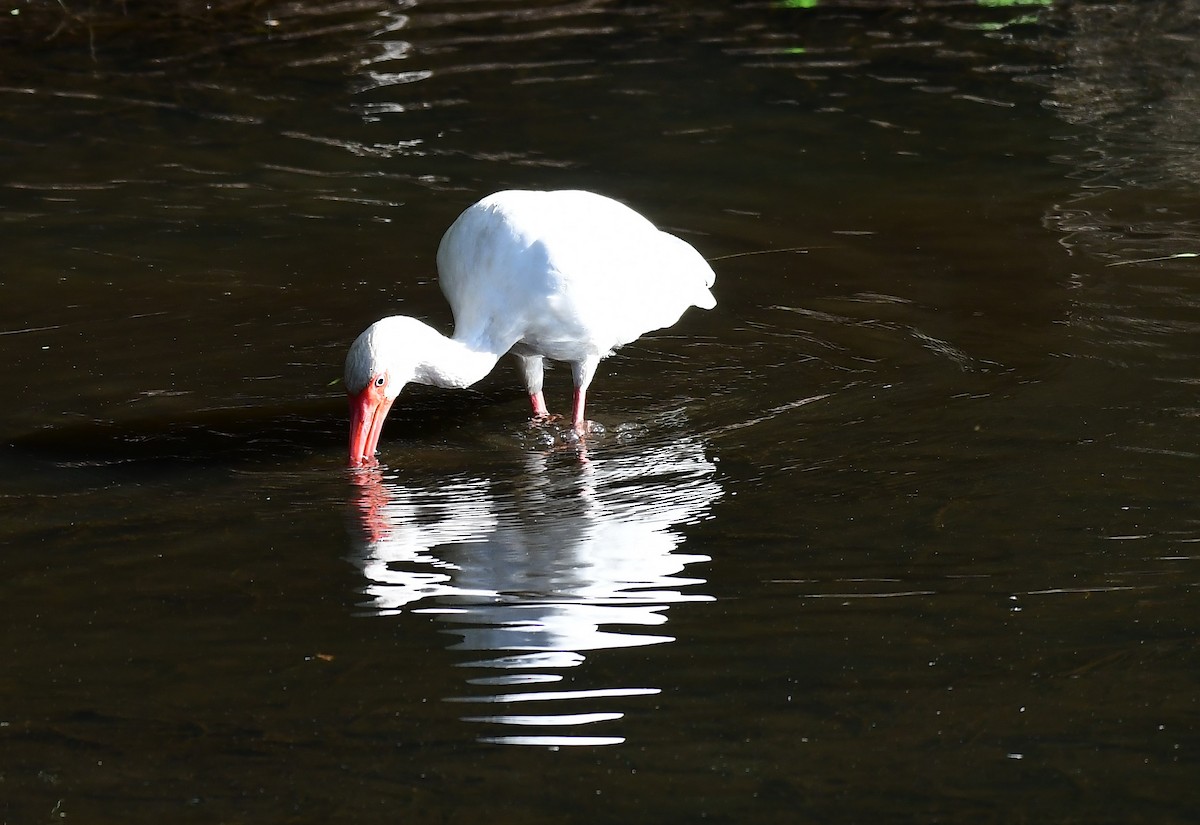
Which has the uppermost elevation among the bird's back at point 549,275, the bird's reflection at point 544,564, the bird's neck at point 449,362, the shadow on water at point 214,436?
the bird's back at point 549,275

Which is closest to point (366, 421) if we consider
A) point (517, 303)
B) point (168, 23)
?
point (517, 303)

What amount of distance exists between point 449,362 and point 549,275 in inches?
20.4

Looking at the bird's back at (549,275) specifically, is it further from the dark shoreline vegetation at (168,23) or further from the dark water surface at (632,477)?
the dark shoreline vegetation at (168,23)

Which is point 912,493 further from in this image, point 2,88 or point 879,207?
point 2,88

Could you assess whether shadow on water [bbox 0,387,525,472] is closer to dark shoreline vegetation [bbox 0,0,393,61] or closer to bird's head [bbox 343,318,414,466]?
bird's head [bbox 343,318,414,466]

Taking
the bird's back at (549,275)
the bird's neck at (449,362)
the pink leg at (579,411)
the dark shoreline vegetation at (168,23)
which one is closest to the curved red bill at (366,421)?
the bird's neck at (449,362)

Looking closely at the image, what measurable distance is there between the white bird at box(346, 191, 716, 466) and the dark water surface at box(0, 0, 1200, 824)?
1.18ft

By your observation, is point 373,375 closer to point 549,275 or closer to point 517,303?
point 517,303

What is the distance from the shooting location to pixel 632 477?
6.21m

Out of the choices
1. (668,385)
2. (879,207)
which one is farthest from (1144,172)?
(668,385)

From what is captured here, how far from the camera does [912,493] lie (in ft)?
19.1

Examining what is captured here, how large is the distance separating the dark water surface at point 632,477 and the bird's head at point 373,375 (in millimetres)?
264

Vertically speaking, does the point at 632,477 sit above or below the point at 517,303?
below

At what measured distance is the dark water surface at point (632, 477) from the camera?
4164mm
